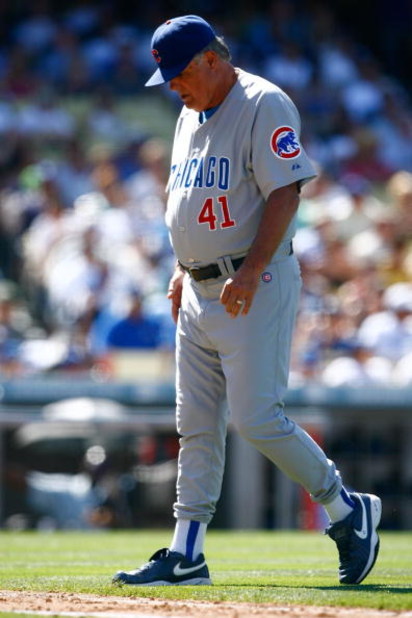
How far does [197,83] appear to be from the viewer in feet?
16.0

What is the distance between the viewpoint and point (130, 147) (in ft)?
53.3

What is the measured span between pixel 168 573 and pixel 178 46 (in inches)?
74.4

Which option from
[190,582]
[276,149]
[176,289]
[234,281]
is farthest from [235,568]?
[276,149]

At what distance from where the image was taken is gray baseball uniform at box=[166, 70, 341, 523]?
15.7 ft

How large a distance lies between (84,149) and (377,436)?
6.25 meters

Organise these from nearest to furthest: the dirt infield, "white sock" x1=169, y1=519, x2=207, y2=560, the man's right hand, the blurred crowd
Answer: the dirt infield, "white sock" x1=169, y1=519, x2=207, y2=560, the man's right hand, the blurred crowd

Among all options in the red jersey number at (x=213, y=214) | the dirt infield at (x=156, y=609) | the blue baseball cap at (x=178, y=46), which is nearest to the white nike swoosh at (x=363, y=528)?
the dirt infield at (x=156, y=609)

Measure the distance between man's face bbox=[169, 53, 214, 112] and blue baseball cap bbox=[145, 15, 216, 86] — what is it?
0.04 metres

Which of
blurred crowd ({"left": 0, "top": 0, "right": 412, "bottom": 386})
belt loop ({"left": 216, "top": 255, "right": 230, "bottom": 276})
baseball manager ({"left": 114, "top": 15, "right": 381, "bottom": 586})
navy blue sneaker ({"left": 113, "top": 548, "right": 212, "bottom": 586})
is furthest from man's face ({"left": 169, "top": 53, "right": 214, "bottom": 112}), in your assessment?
blurred crowd ({"left": 0, "top": 0, "right": 412, "bottom": 386})

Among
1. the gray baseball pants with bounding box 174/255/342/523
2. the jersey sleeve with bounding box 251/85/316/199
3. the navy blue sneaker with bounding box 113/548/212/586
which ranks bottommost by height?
the navy blue sneaker with bounding box 113/548/212/586

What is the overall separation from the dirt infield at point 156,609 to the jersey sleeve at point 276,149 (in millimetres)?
1461

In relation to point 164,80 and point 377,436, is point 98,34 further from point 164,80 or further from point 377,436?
point 164,80

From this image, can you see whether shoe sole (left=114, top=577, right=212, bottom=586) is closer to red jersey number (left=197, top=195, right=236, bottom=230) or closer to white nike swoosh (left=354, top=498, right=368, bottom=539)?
white nike swoosh (left=354, top=498, right=368, bottom=539)

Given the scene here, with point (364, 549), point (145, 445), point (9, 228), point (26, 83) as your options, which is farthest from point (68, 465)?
point (26, 83)
